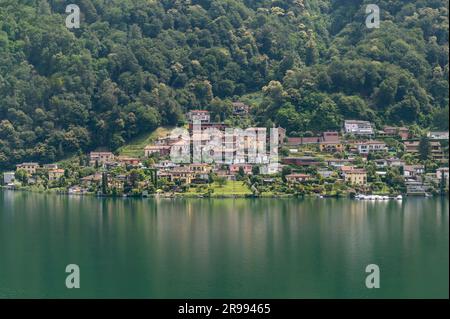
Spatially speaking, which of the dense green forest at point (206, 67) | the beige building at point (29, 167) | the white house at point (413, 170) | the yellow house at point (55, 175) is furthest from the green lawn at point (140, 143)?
the white house at point (413, 170)

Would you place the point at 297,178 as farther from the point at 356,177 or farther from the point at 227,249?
the point at 227,249

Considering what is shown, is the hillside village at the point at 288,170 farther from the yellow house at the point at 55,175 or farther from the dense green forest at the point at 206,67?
the dense green forest at the point at 206,67

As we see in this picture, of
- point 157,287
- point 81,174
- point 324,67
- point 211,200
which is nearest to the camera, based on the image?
point 157,287

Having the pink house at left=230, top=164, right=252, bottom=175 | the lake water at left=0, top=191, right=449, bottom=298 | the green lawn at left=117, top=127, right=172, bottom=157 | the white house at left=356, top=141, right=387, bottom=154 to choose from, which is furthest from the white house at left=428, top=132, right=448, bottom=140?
the green lawn at left=117, top=127, right=172, bottom=157
